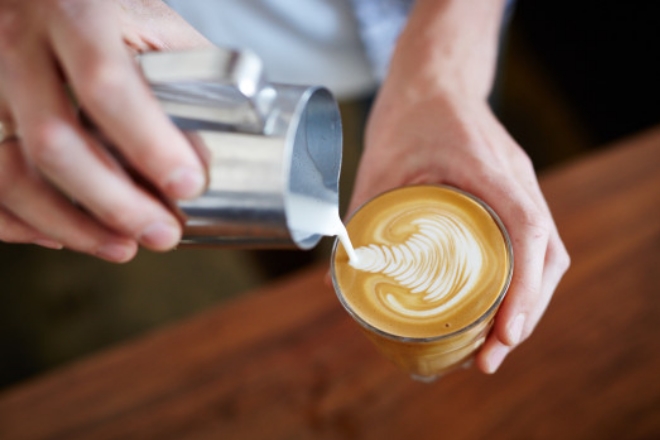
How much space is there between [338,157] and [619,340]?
667 millimetres

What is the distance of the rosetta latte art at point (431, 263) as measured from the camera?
79 centimetres

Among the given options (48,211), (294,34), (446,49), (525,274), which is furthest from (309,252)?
(48,211)

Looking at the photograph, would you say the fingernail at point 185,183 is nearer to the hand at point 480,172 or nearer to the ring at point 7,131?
the ring at point 7,131

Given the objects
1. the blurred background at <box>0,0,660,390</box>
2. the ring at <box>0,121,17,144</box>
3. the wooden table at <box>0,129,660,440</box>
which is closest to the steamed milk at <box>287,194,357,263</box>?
the ring at <box>0,121,17,144</box>

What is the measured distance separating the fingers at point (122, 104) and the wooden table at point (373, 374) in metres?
0.67

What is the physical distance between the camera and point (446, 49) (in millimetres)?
1041

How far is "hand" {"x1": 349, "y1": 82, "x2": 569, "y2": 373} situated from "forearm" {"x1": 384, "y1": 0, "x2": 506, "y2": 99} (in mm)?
20

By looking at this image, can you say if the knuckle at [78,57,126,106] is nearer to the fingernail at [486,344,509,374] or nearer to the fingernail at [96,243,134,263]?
the fingernail at [96,243,134,263]

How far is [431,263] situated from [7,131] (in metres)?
0.53

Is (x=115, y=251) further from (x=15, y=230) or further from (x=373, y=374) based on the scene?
(x=373, y=374)

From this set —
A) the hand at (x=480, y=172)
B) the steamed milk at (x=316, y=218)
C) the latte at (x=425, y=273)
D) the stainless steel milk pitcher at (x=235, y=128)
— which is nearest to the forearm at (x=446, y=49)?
the hand at (x=480, y=172)

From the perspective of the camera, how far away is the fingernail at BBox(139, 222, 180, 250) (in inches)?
22.3

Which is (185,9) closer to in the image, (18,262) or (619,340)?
(619,340)

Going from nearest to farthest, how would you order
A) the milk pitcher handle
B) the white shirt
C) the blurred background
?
the milk pitcher handle → the white shirt → the blurred background
